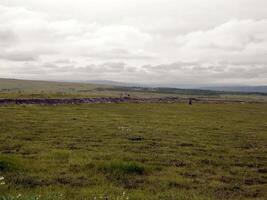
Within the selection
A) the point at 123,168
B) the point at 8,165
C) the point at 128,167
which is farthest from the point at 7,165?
the point at 128,167

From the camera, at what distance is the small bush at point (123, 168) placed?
50.2 ft

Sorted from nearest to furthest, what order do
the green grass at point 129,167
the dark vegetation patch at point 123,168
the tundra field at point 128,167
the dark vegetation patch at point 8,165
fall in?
1. the tundra field at point 128,167
2. the green grass at point 129,167
3. the dark vegetation patch at point 8,165
4. the dark vegetation patch at point 123,168

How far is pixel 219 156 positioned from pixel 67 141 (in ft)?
34.3

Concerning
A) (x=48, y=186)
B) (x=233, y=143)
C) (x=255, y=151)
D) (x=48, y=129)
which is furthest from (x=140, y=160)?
(x=48, y=129)

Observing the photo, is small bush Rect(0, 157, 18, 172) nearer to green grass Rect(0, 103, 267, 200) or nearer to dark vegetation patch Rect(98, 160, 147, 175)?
green grass Rect(0, 103, 267, 200)

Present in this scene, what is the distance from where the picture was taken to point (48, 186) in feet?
40.4

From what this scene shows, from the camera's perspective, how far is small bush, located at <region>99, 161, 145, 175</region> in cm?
1530

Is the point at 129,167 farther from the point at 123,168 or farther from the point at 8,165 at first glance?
the point at 8,165

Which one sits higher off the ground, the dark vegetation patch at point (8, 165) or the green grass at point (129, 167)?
the dark vegetation patch at point (8, 165)

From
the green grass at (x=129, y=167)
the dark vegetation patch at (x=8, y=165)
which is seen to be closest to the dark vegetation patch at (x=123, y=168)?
the green grass at (x=129, y=167)

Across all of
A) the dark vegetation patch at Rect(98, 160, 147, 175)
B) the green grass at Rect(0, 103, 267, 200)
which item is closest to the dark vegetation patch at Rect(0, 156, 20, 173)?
the green grass at Rect(0, 103, 267, 200)

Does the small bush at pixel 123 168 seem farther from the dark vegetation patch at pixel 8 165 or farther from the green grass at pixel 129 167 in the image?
the dark vegetation patch at pixel 8 165

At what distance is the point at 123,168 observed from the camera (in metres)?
15.5

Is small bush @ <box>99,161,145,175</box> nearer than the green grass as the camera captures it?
No
